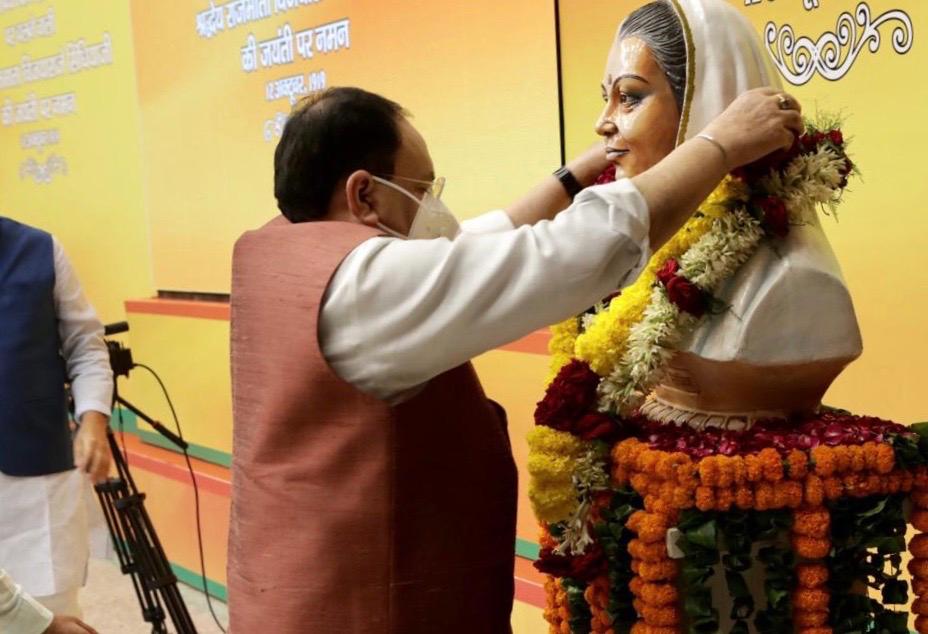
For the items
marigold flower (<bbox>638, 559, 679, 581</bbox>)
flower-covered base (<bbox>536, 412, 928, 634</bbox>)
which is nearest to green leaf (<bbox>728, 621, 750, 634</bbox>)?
flower-covered base (<bbox>536, 412, 928, 634</bbox>)

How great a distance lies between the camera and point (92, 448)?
8.58 feet

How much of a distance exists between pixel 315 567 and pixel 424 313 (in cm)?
35

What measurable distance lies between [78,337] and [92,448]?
355 millimetres

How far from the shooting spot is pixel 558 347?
1.83 m

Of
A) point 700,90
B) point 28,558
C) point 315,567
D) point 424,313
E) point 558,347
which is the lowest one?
point 28,558

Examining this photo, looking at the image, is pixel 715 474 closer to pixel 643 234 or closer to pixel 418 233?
pixel 643 234

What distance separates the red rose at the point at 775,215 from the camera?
1488mm

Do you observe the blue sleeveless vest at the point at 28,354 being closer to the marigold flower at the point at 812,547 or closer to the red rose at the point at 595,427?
the red rose at the point at 595,427

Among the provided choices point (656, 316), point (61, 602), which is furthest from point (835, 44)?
point (61, 602)

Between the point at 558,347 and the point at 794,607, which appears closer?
the point at 794,607

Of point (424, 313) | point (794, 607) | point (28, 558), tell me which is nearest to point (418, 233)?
point (424, 313)

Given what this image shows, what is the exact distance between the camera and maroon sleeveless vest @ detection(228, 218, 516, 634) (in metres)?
1.31

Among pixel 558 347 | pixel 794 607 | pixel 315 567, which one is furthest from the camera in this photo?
pixel 558 347

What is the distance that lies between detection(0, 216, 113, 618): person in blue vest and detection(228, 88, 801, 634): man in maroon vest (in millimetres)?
1457
